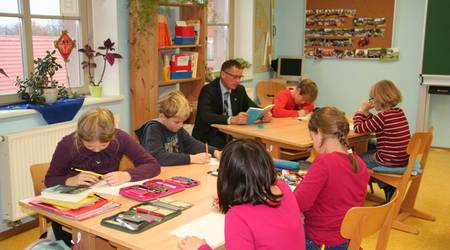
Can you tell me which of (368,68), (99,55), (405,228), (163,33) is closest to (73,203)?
(99,55)

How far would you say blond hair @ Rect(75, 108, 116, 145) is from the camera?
7.76 ft

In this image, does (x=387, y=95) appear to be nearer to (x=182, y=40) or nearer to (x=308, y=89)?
(x=308, y=89)

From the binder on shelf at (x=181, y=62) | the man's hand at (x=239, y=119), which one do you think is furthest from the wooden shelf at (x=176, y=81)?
the man's hand at (x=239, y=119)

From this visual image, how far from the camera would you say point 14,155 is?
3.41 meters

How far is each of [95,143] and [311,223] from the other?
1167mm

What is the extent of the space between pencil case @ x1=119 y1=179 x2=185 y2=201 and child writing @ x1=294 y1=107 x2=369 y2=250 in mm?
641

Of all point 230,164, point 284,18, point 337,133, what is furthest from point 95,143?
point 284,18

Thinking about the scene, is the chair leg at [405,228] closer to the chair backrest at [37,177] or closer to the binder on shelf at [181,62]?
the binder on shelf at [181,62]

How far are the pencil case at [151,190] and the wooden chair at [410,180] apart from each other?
1542 mm

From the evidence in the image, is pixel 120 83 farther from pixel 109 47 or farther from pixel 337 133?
pixel 337 133

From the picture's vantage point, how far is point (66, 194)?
84.5 inches

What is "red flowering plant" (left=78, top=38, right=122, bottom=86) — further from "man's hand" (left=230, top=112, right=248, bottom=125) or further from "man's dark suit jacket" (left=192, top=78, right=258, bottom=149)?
"man's hand" (left=230, top=112, right=248, bottom=125)

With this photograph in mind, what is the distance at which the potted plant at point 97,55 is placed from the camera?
4.18 metres

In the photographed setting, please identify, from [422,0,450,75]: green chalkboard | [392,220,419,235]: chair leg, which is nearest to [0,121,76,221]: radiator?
[392,220,419,235]: chair leg
